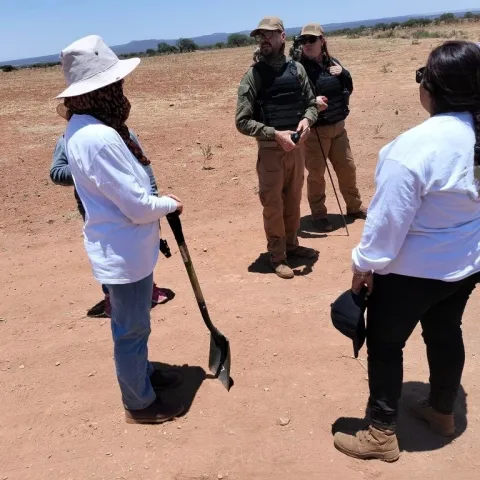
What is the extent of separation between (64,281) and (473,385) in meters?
3.40

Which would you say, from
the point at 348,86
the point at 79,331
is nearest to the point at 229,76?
the point at 348,86

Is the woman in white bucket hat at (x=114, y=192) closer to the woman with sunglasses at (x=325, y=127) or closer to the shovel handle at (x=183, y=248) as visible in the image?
the shovel handle at (x=183, y=248)

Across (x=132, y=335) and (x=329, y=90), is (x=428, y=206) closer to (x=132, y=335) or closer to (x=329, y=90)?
(x=132, y=335)

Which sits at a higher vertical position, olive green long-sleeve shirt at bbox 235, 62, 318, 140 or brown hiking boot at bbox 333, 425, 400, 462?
olive green long-sleeve shirt at bbox 235, 62, 318, 140

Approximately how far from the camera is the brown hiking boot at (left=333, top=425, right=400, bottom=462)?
8.32ft

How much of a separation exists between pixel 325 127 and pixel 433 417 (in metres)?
3.29

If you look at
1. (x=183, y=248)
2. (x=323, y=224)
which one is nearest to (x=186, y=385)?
(x=183, y=248)

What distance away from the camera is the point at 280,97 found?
14.2 feet

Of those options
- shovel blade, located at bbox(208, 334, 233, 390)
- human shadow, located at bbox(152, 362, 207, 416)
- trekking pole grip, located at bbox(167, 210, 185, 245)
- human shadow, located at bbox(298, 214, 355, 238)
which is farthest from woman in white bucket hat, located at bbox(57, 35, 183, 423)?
human shadow, located at bbox(298, 214, 355, 238)

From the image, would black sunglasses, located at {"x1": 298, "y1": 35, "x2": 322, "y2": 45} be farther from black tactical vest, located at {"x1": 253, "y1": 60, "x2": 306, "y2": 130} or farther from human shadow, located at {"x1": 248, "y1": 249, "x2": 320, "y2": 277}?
human shadow, located at {"x1": 248, "y1": 249, "x2": 320, "y2": 277}

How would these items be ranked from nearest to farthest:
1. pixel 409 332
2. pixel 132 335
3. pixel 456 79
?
pixel 456 79
pixel 409 332
pixel 132 335

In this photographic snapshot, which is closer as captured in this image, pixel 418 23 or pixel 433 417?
pixel 433 417

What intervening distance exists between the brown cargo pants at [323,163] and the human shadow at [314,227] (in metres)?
0.14

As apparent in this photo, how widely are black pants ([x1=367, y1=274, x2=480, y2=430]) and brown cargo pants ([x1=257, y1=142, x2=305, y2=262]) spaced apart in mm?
2219
